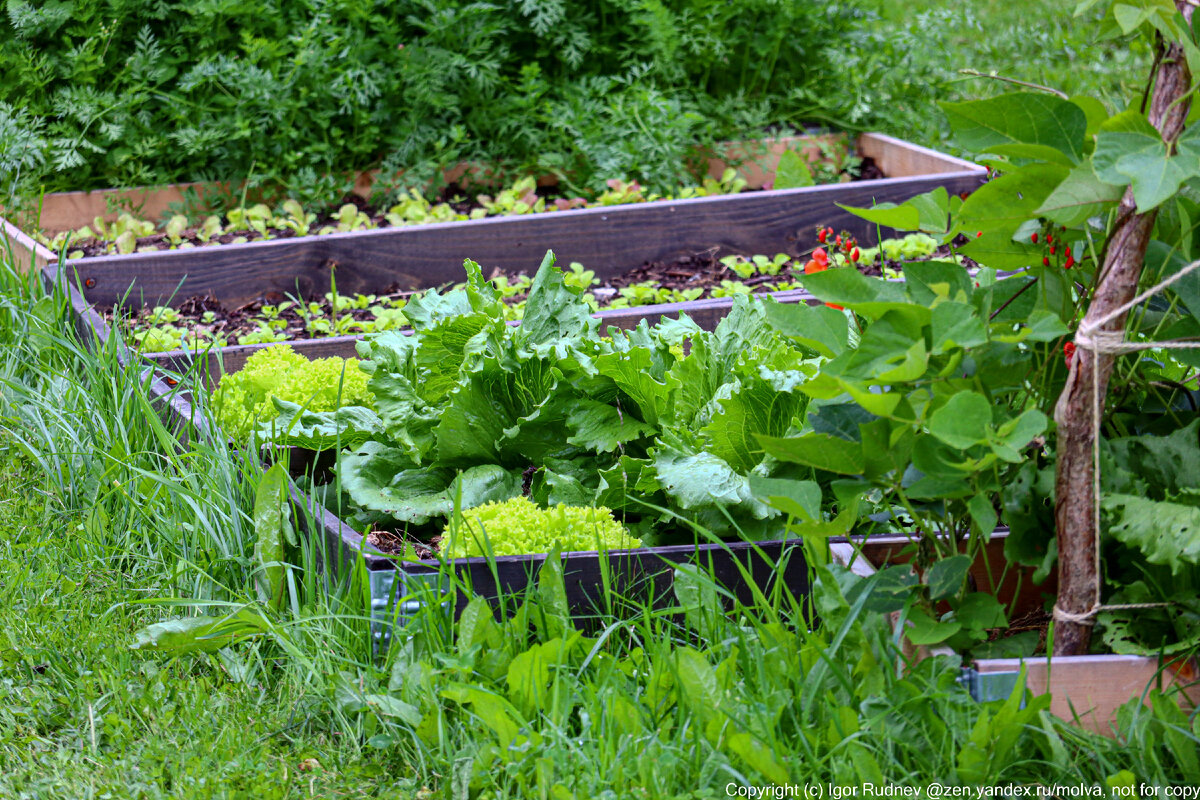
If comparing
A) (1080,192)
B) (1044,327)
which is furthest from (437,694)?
(1080,192)

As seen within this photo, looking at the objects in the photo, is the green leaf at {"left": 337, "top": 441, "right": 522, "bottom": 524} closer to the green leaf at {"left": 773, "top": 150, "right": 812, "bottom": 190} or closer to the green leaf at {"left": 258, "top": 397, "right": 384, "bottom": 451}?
the green leaf at {"left": 258, "top": 397, "right": 384, "bottom": 451}

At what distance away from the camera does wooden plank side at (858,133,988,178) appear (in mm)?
4363

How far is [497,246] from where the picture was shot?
12.5 feet

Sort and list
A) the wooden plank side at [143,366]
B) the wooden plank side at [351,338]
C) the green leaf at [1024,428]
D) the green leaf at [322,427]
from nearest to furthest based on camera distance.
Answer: the green leaf at [1024,428] → the green leaf at [322,427] → the wooden plank side at [143,366] → the wooden plank side at [351,338]

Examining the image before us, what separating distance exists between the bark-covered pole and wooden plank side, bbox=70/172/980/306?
98.9 inches

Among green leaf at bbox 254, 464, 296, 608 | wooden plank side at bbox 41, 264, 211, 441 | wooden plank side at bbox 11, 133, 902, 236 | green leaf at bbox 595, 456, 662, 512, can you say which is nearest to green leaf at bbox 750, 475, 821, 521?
green leaf at bbox 595, 456, 662, 512

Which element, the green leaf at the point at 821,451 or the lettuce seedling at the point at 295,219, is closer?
the green leaf at the point at 821,451

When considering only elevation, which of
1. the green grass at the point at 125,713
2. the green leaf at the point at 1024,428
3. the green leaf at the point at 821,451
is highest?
the green leaf at the point at 1024,428

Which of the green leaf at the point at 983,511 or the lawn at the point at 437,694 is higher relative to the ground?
the green leaf at the point at 983,511

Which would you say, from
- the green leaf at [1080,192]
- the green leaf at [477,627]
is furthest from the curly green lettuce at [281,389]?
the green leaf at [1080,192]

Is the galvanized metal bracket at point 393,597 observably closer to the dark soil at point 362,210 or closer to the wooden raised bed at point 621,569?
the wooden raised bed at point 621,569

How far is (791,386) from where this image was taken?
1958 millimetres

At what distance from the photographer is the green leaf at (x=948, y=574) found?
1.49m

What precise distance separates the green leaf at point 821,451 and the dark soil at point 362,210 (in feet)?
9.97
